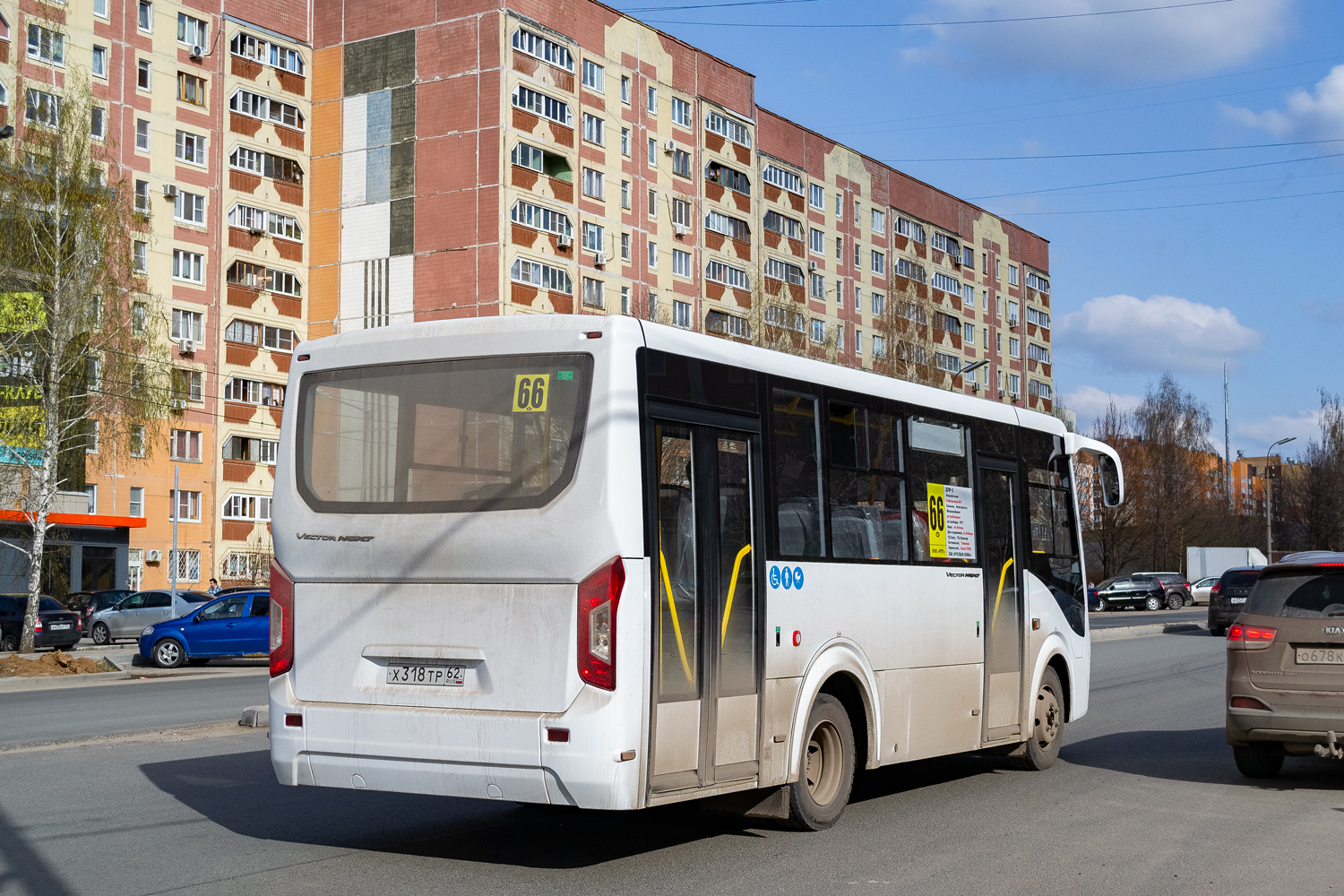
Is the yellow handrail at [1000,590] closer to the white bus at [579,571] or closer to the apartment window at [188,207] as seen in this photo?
the white bus at [579,571]

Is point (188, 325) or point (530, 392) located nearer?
point (530, 392)

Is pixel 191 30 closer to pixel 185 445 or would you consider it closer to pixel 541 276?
pixel 185 445

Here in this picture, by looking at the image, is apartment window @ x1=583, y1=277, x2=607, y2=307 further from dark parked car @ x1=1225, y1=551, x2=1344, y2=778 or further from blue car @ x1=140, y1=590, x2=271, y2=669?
dark parked car @ x1=1225, y1=551, x2=1344, y2=778

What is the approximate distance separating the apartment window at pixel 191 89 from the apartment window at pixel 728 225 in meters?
24.5

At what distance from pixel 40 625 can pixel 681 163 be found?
42631 mm

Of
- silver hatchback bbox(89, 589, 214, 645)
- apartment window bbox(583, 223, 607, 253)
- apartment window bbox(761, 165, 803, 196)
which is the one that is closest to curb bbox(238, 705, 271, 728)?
silver hatchback bbox(89, 589, 214, 645)

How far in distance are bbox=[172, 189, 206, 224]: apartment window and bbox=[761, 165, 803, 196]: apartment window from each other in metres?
29.4

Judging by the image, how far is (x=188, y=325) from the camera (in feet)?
194

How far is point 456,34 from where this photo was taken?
5978 cm

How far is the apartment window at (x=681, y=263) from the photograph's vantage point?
68.8 m

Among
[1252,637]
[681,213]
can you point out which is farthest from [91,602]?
[1252,637]

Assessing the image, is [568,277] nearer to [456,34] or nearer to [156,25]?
[456,34]

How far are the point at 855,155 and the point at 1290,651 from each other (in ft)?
247

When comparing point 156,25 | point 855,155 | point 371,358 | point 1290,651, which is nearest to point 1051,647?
point 1290,651
